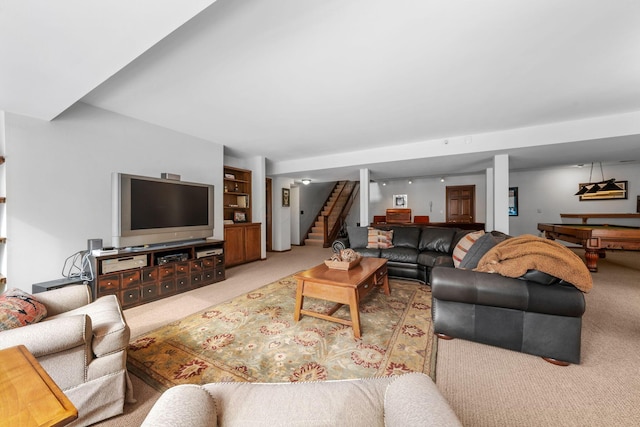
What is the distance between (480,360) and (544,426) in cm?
55

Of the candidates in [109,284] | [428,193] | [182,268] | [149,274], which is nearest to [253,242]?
[182,268]

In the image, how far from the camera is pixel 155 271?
10.3 feet

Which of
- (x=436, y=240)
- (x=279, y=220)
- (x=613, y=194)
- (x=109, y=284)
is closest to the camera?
(x=109, y=284)

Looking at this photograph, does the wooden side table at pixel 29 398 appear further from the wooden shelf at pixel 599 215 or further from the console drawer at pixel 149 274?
the wooden shelf at pixel 599 215

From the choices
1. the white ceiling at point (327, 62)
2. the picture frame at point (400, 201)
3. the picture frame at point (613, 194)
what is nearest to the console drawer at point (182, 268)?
the white ceiling at point (327, 62)

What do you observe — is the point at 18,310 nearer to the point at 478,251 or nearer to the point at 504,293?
the point at 504,293

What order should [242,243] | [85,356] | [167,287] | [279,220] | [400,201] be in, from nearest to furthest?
[85,356] < [167,287] < [242,243] < [279,220] < [400,201]

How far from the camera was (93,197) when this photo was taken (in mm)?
3186

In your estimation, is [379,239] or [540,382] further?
[379,239]

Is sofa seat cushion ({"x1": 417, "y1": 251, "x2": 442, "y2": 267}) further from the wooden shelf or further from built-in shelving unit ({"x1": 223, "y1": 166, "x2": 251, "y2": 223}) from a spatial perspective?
the wooden shelf

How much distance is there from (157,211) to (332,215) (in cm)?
637

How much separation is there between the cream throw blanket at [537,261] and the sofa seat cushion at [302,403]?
1.62 m

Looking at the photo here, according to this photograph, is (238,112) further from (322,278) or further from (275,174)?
(275,174)

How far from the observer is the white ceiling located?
1.61 metres
